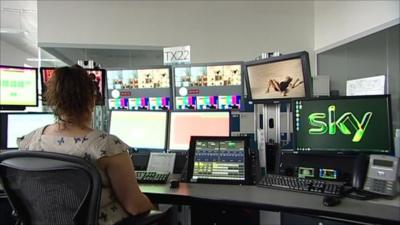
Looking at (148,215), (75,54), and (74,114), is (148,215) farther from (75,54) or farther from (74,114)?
(75,54)

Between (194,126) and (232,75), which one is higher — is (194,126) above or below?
below

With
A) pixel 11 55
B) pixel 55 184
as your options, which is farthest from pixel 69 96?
pixel 11 55

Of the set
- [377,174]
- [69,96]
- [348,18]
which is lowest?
[377,174]

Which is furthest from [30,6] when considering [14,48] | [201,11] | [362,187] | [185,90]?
[362,187]

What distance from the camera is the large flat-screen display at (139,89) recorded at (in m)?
2.93

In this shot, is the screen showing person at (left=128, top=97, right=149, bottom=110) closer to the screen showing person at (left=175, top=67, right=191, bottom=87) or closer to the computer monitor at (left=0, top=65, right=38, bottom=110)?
the screen showing person at (left=175, top=67, right=191, bottom=87)

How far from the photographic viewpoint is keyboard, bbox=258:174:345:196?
68.0 inches

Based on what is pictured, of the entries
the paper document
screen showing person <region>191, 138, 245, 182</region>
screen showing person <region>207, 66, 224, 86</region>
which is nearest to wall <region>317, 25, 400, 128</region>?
screen showing person <region>207, 66, 224, 86</region>

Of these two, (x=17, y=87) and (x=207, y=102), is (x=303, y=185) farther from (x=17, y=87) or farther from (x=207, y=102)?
(x=17, y=87)

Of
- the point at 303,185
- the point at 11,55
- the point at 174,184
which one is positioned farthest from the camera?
the point at 11,55

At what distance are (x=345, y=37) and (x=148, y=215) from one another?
4.19 m

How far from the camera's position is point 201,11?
17.5ft

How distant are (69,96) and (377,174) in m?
1.41

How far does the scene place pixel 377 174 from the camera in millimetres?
1704
